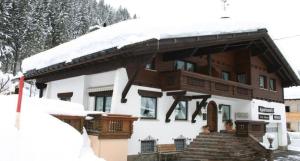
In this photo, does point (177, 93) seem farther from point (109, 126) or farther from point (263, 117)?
point (263, 117)

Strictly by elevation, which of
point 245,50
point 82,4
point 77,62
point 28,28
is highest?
point 82,4

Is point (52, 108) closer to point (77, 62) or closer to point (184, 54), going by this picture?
point (77, 62)

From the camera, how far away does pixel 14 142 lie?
734 centimetres

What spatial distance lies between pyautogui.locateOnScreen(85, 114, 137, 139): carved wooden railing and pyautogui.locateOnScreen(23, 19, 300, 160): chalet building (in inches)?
23.8

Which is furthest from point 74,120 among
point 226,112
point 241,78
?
point 241,78

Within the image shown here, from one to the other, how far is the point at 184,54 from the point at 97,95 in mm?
5489

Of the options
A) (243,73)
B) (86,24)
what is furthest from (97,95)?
(86,24)

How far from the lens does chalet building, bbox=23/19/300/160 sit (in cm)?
1519

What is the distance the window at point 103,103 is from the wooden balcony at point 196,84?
3.00m

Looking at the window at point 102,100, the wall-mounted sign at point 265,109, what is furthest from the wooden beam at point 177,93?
the wall-mounted sign at point 265,109

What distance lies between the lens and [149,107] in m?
17.1

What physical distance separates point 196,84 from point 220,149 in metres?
3.84

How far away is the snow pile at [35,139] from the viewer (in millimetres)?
7210

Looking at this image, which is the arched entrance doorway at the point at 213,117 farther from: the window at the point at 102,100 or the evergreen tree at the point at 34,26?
the evergreen tree at the point at 34,26
